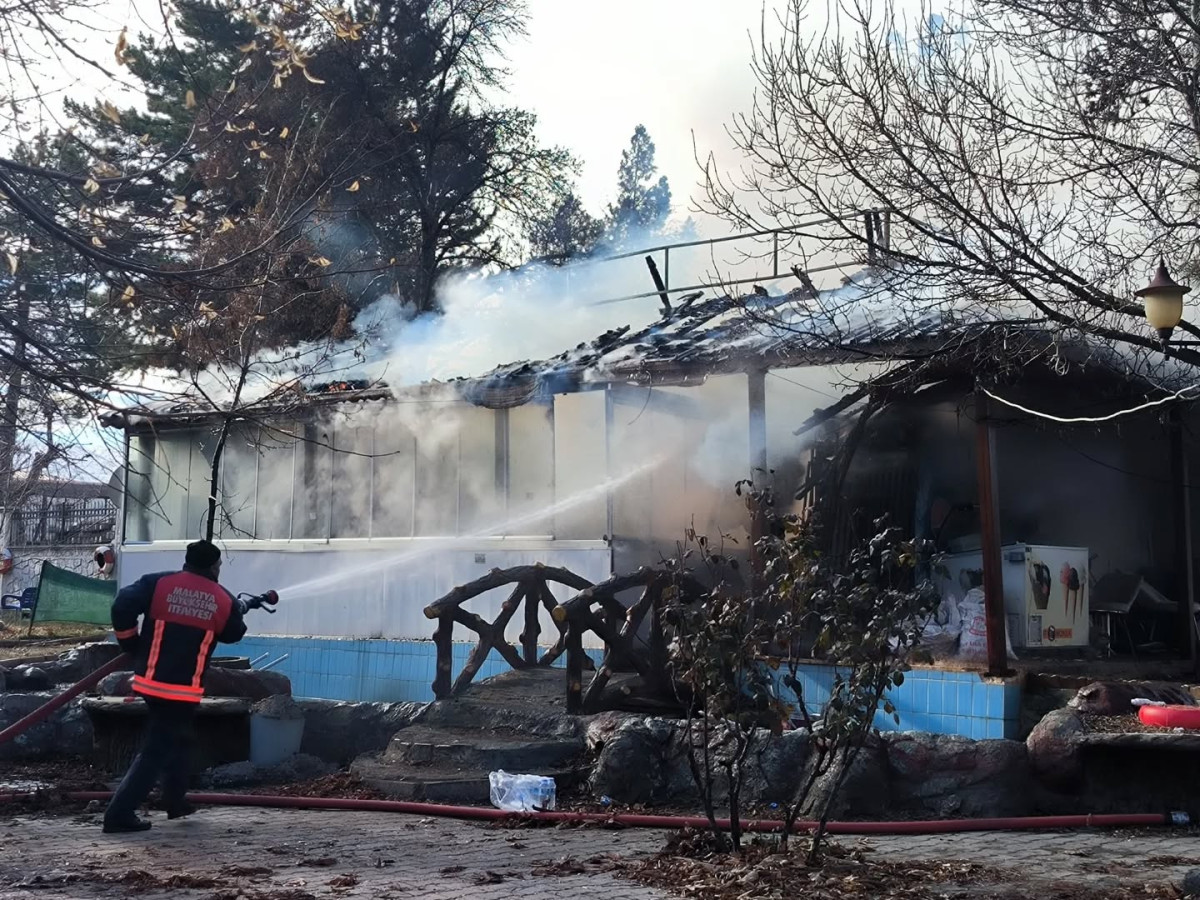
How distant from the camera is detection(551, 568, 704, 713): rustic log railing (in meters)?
10.6

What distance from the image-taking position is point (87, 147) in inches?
291

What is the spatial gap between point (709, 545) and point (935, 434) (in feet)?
8.72

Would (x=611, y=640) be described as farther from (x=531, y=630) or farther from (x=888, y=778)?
(x=888, y=778)

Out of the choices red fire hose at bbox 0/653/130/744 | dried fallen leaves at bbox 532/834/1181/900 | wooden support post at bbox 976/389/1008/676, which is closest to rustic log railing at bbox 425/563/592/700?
red fire hose at bbox 0/653/130/744

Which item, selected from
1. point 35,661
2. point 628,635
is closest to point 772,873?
point 628,635

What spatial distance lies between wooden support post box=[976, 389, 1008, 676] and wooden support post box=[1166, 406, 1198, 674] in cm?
287

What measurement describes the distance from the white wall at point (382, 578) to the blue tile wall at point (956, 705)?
3.65m

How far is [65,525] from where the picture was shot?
116 ft

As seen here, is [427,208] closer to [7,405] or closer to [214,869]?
[7,405]

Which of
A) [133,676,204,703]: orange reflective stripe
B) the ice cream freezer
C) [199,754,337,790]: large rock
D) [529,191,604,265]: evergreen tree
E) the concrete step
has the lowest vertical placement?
[199,754,337,790]: large rock

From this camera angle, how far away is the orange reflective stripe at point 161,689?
8.46 m

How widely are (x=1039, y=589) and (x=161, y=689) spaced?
297 inches

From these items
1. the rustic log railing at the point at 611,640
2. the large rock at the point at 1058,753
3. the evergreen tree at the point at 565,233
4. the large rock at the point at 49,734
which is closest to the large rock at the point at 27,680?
the large rock at the point at 49,734

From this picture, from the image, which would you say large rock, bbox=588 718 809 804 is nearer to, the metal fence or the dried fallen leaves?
the dried fallen leaves
